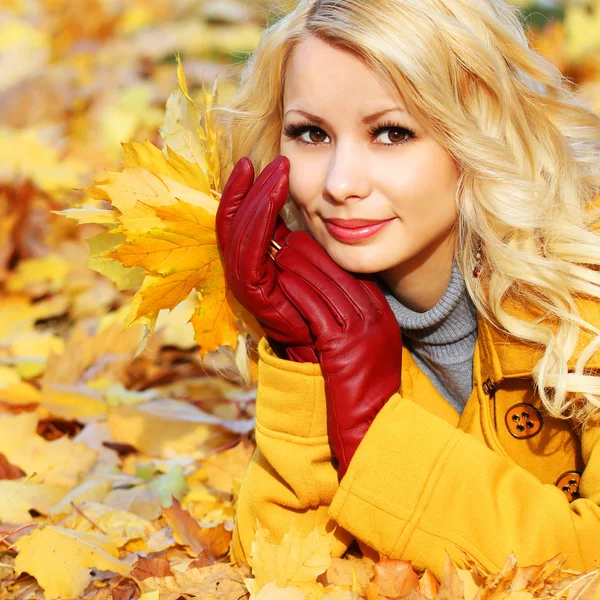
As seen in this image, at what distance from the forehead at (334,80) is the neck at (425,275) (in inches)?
17.2

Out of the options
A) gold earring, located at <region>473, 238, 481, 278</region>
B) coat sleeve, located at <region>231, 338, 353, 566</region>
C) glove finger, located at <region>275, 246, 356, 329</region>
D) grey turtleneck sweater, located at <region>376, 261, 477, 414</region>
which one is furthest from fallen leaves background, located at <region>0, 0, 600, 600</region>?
gold earring, located at <region>473, 238, 481, 278</region>

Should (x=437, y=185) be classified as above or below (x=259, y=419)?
above

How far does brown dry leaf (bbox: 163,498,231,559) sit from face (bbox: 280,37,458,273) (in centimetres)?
78

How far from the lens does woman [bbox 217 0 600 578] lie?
1.80 m

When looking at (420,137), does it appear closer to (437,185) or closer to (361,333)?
(437,185)

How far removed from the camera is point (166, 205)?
1.96 metres

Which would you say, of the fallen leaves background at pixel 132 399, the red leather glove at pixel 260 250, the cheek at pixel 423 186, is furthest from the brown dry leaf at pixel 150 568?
the cheek at pixel 423 186

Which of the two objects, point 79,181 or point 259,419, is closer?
point 259,419

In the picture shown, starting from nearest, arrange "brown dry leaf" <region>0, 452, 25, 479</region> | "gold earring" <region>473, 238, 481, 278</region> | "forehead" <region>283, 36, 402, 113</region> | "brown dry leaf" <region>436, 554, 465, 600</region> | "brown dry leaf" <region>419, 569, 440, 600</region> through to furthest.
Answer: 1. "brown dry leaf" <region>436, 554, 465, 600</region>
2. "brown dry leaf" <region>419, 569, 440, 600</region>
3. "forehead" <region>283, 36, 402, 113</region>
4. "gold earring" <region>473, 238, 481, 278</region>
5. "brown dry leaf" <region>0, 452, 25, 479</region>

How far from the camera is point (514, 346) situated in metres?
1.96

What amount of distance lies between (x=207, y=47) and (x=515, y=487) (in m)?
4.80

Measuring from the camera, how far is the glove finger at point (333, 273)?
1.96 meters

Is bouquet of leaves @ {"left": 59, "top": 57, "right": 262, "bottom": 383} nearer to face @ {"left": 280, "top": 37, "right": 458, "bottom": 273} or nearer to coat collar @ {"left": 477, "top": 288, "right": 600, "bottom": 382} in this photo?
face @ {"left": 280, "top": 37, "right": 458, "bottom": 273}

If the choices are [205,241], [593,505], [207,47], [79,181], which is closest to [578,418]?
[593,505]
